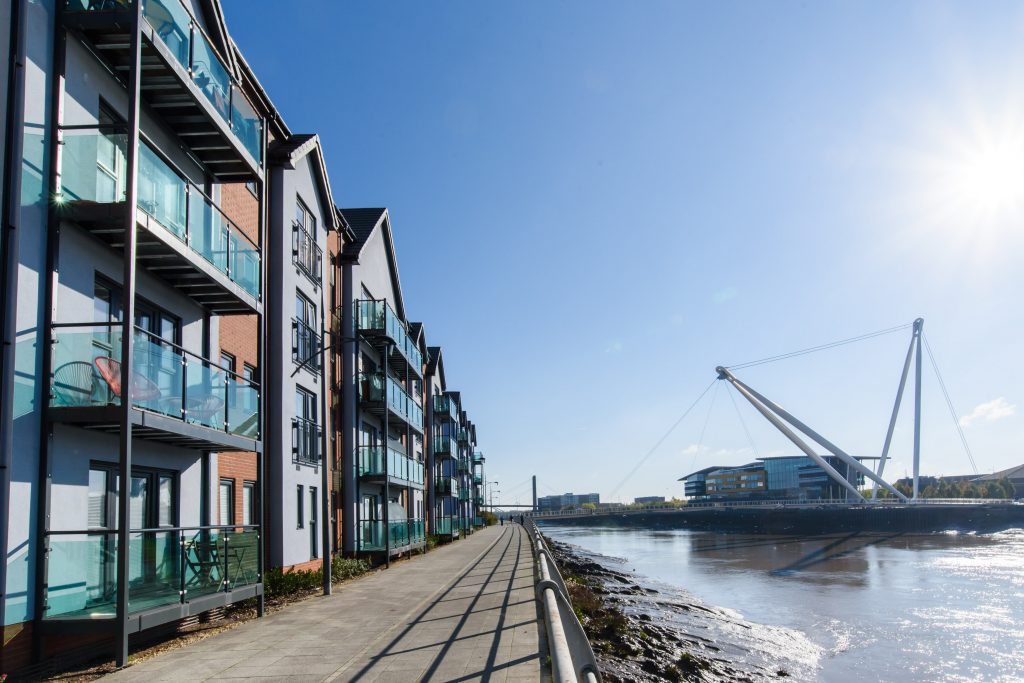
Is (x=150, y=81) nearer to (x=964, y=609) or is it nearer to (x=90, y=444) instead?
(x=90, y=444)

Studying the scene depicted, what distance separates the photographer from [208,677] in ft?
29.8

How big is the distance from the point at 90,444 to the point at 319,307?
1370 cm

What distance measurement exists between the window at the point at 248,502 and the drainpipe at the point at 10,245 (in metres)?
8.75

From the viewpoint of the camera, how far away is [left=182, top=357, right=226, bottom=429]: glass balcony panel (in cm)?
1216

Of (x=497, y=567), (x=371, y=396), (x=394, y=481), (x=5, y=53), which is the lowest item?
(x=497, y=567)

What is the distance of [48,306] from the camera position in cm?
991

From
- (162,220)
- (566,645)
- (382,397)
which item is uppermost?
(162,220)

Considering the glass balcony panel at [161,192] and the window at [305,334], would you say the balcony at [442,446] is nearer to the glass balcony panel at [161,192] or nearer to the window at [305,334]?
the window at [305,334]

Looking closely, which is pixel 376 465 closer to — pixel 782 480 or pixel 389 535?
→ pixel 389 535

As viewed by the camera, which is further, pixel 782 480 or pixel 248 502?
pixel 782 480

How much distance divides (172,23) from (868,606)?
27.9m

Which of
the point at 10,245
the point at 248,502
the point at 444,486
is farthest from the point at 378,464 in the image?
the point at 444,486

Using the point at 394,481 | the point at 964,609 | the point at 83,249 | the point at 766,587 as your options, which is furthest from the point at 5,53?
the point at 766,587

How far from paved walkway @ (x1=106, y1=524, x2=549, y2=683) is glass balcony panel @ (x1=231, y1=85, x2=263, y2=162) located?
8285 mm
